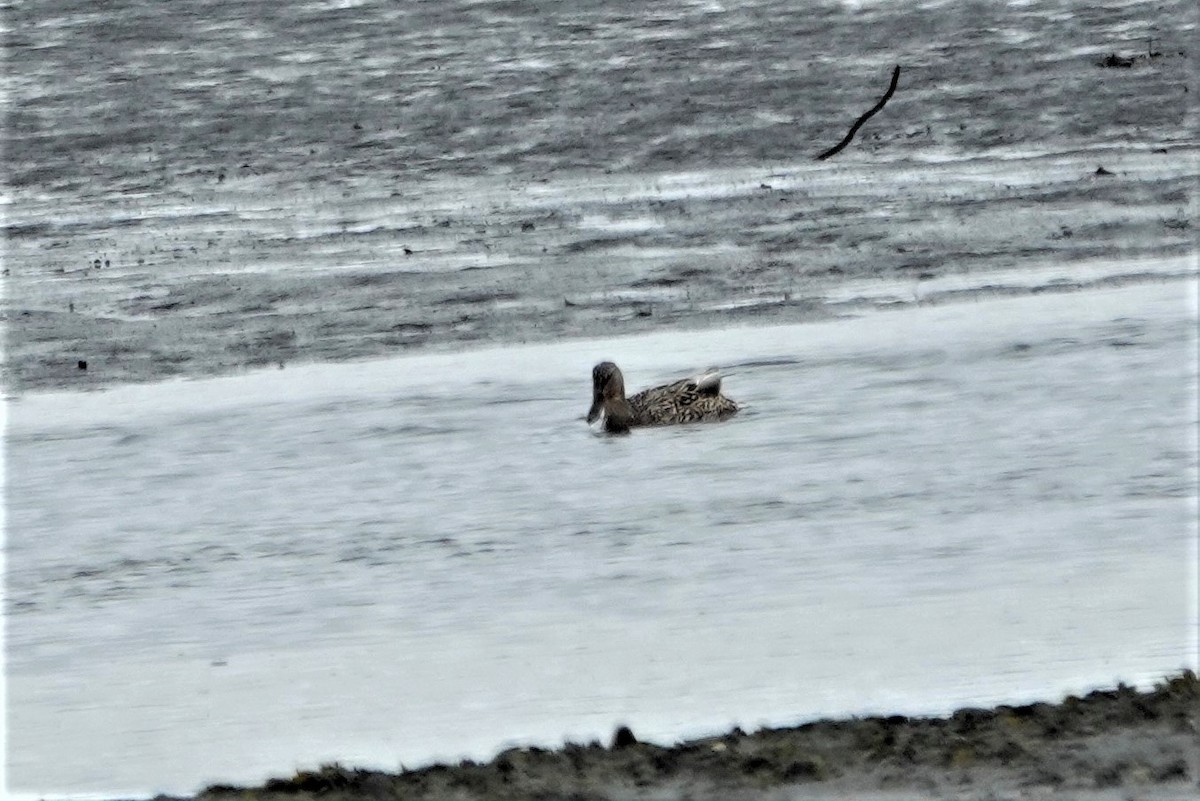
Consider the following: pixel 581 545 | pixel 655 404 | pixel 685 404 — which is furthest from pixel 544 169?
pixel 581 545

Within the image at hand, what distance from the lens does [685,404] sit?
8969mm

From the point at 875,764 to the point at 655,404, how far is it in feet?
15.2

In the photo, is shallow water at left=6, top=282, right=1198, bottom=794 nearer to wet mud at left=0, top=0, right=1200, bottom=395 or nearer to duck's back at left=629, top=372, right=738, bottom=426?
duck's back at left=629, top=372, right=738, bottom=426

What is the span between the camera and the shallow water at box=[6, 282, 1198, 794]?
5.45 metres

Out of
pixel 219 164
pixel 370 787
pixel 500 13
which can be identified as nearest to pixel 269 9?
pixel 500 13

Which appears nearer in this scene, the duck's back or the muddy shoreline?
the muddy shoreline

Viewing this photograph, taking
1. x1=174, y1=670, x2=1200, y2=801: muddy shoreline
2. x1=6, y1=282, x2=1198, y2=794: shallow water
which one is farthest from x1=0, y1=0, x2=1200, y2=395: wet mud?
x1=174, y1=670, x2=1200, y2=801: muddy shoreline

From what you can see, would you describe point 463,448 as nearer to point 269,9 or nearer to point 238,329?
point 238,329

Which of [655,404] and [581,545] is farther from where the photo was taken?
[655,404]

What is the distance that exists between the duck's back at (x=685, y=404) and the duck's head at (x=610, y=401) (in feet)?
0.23

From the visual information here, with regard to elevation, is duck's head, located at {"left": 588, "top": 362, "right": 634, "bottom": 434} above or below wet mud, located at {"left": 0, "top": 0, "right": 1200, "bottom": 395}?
below

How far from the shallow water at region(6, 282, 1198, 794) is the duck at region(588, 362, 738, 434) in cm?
9

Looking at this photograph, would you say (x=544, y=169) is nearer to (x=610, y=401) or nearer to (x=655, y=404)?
(x=655, y=404)

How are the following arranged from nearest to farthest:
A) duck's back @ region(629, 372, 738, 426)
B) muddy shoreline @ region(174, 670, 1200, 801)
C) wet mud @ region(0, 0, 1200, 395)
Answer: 1. muddy shoreline @ region(174, 670, 1200, 801)
2. duck's back @ region(629, 372, 738, 426)
3. wet mud @ region(0, 0, 1200, 395)
